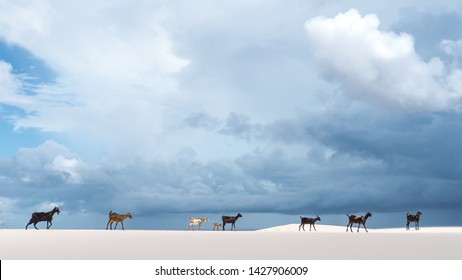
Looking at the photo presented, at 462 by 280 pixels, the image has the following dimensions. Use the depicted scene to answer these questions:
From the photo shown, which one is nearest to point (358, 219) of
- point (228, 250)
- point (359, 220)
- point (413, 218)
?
point (359, 220)

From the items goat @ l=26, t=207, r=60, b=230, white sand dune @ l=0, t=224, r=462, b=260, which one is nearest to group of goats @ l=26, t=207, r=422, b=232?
goat @ l=26, t=207, r=60, b=230

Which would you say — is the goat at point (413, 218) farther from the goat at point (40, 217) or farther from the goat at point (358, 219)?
the goat at point (40, 217)

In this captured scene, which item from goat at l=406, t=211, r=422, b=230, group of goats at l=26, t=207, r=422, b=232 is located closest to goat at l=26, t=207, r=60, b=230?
group of goats at l=26, t=207, r=422, b=232

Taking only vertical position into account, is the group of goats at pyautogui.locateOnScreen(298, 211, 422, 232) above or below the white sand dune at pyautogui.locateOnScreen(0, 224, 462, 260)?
above

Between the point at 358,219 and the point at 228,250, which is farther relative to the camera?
the point at 358,219

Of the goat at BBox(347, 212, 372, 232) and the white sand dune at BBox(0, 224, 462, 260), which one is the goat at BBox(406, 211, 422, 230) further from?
the white sand dune at BBox(0, 224, 462, 260)

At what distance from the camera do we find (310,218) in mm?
48781

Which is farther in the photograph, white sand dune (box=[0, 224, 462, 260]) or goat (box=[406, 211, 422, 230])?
goat (box=[406, 211, 422, 230])

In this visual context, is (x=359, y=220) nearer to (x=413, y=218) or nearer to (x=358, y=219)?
(x=358, y=219)
